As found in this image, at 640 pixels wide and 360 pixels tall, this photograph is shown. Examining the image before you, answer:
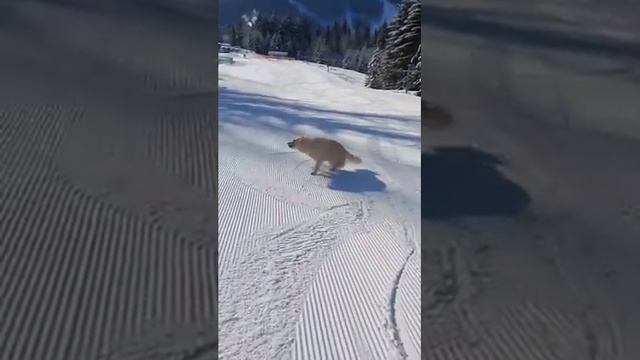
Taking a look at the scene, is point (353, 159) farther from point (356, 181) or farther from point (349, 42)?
point (349, 42)

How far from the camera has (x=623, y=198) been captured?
0.99 metres

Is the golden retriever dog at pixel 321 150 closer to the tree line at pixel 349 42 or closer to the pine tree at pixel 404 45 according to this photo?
the tree line at pixel 349 42

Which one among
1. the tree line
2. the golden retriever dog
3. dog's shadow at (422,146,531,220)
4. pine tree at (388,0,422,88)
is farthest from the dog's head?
dog's shadow at (422,146,531,220)

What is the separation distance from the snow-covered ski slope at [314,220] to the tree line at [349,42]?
66mm

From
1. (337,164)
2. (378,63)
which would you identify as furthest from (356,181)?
(378,63)

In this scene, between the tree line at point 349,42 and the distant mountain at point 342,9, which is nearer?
the tree line at point 349,42

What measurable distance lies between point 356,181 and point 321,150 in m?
0.18

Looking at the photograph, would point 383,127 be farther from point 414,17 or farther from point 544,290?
point 544,290

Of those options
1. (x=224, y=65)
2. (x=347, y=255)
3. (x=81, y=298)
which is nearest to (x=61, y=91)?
(x=81, y=298)

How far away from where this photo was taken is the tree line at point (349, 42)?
173 cm

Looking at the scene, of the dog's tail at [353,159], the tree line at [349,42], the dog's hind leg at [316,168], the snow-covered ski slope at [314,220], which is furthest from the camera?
the dog's tail at [353,159]


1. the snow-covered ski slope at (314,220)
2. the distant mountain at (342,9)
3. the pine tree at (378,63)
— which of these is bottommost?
the snow-covered ski slope at (314,220)

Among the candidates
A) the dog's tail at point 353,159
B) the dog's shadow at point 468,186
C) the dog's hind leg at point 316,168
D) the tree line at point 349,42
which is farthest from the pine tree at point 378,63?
the dog's shadow at point 468,186

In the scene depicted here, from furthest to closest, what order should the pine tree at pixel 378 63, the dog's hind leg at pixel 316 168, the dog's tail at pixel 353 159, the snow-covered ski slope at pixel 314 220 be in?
the pine tree at pixel 378 63 < the dog's tail at pixel 353 159 < the dog's hind leg at pixel 316 168 < the snow-covered ski slope at pixel 314 220
